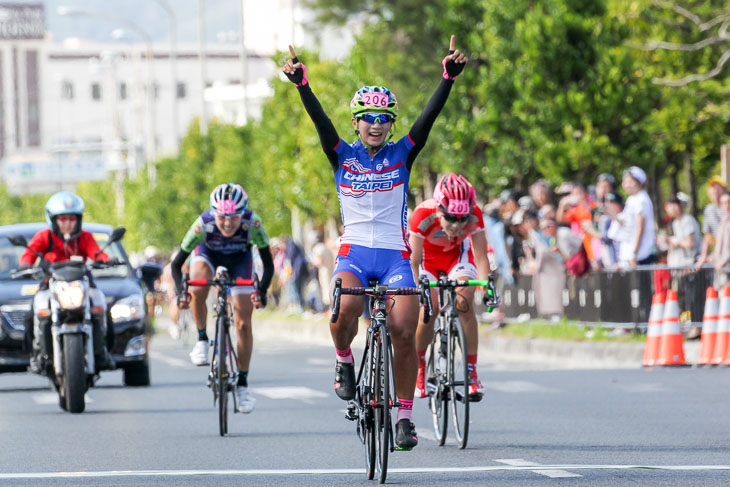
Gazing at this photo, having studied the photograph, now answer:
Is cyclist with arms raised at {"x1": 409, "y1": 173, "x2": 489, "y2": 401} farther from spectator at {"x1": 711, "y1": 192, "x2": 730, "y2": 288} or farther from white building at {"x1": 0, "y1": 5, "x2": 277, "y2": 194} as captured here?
white building at {"x1": 0, "y1": 5, "x2": 277, "y2": 194}

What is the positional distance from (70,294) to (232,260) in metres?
2.03

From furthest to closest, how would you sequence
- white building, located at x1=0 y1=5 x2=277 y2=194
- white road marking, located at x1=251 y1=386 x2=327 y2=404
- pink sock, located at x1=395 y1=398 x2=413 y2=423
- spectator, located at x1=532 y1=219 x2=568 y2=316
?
white building, located at x1=0 y1=5 x2=277 y2=194 < spectator, located at x1=532 y1=219 x2=568 y2=316 < white road marking, located at x1=251 y1=386 x2=327 y2=404 < pink sock, located at x1=395 y1=398 x2=413 y2=423

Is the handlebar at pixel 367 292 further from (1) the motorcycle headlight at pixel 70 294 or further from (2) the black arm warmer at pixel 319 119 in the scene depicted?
(1) the motorcycle headlight at pixel 70 294

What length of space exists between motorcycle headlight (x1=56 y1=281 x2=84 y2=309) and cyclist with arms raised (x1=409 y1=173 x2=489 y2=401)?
3607 mm

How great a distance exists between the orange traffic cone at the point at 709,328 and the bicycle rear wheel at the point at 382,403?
1008 cm

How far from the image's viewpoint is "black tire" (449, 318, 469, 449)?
11695 mm

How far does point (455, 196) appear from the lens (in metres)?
12.2

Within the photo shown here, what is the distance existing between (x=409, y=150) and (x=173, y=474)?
226 centimetres

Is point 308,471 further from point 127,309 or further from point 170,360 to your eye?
point 170,360

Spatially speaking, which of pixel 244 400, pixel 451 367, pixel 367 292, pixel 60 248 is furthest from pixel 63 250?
pixel 367 292

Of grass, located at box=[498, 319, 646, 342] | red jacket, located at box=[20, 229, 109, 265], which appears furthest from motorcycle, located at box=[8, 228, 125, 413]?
grass, located at box=[498, 319, 646, 342]

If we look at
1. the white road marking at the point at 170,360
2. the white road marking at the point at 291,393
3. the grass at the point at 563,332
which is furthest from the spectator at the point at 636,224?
the white road marking at the point at 170,360

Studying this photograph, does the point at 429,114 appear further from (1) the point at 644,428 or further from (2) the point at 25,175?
(2) the point at 25,175

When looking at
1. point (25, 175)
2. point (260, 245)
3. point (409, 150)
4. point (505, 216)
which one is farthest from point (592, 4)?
point (25, 175)
